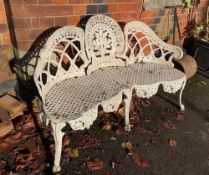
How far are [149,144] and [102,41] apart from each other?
1488 millimetres

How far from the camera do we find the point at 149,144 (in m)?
3.19

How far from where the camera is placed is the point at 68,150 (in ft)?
9.73

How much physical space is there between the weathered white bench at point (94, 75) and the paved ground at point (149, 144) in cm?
22

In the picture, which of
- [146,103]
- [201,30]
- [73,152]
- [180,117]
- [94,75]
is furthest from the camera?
[201,30]

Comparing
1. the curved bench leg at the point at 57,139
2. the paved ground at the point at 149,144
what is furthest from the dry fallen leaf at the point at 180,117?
the curved bench leg at the point at 57,139

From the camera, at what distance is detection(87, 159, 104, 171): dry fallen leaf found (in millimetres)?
2773

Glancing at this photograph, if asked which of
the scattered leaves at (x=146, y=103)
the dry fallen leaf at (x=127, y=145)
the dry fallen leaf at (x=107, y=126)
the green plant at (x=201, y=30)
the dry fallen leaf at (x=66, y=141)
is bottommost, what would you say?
the dry fallen leaf at (x=127, y=145)

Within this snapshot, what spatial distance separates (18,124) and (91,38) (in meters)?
1.47

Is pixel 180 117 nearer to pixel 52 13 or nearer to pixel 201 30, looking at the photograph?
pixel 52 13

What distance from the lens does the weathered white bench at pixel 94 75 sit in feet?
8.73

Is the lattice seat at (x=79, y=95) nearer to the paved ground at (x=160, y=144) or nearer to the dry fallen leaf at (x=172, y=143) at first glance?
the paved ground at (x=160, y=144)

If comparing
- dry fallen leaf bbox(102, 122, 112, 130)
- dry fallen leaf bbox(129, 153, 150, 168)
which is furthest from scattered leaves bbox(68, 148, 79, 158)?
dry fallen leaf bbox(129, 153, 150, 168)

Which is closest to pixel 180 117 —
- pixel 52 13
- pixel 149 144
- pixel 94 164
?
pixel 149 144

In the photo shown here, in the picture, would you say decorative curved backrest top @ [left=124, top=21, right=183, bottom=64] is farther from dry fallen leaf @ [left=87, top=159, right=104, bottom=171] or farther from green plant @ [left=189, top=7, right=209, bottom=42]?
green plant @ [left=189, top=7, right=209, bottom=42]
